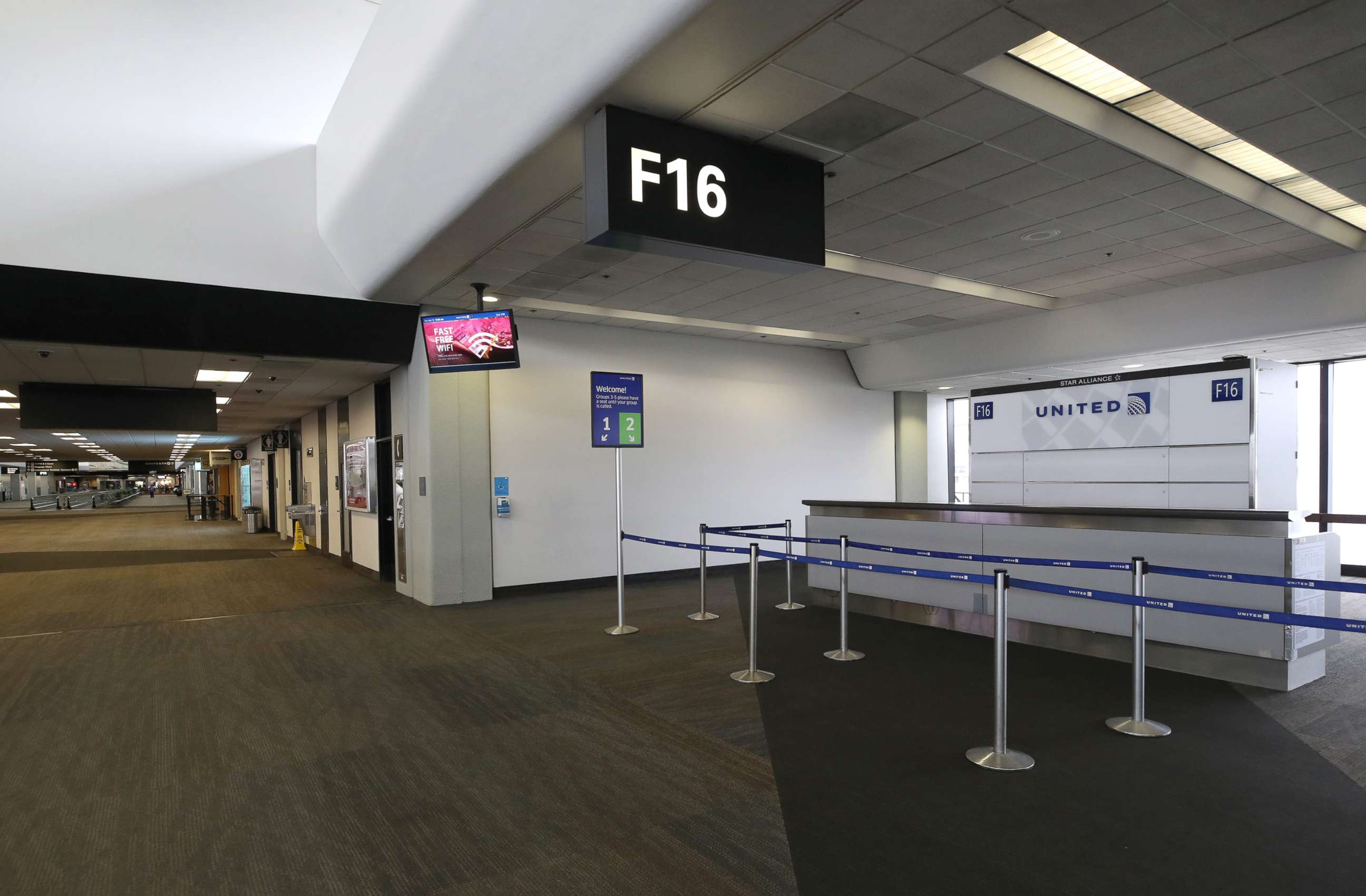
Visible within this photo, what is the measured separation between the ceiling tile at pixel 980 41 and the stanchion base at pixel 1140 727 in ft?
12.3

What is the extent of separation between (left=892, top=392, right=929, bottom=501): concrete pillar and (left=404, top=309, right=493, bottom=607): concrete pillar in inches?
308

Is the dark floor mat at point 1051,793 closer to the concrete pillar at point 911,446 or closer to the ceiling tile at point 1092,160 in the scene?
the ceiling tile at point 1092,160

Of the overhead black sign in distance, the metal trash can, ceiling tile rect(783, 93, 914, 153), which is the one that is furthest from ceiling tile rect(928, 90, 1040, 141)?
the metal trash can

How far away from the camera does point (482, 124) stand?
4.84 meters

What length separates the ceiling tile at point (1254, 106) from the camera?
4.31m

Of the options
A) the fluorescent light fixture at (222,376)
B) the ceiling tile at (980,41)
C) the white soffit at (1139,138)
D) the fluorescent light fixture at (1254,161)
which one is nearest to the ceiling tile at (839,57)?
the ceiling tile at (980,41)

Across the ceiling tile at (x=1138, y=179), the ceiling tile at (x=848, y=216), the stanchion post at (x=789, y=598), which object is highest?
the ceiling tile at (x=1138, y=179)

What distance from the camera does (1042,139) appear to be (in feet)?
16.0

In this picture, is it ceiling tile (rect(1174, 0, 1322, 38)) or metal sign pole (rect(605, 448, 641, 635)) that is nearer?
ceiling tile (rect(1174, 0, 1322, 38))

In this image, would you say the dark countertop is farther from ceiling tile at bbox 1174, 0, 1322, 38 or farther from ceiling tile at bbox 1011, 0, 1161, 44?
ceiling tile at bbox 1011, 0, 1161, 44

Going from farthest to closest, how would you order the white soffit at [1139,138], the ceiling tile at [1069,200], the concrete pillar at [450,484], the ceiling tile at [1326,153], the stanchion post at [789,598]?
the concrete pillar at [450,484]
the stanchion post at [789,598]
the ceiling tile at [1069,200]
the ceiling tile at [1326,153]
the white soffit at [1139,138]

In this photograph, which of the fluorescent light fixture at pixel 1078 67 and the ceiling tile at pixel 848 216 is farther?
the ceiling tile at pixel 848 216

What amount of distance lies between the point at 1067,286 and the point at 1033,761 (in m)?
6.60

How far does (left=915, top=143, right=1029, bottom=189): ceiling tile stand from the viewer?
5090mm
